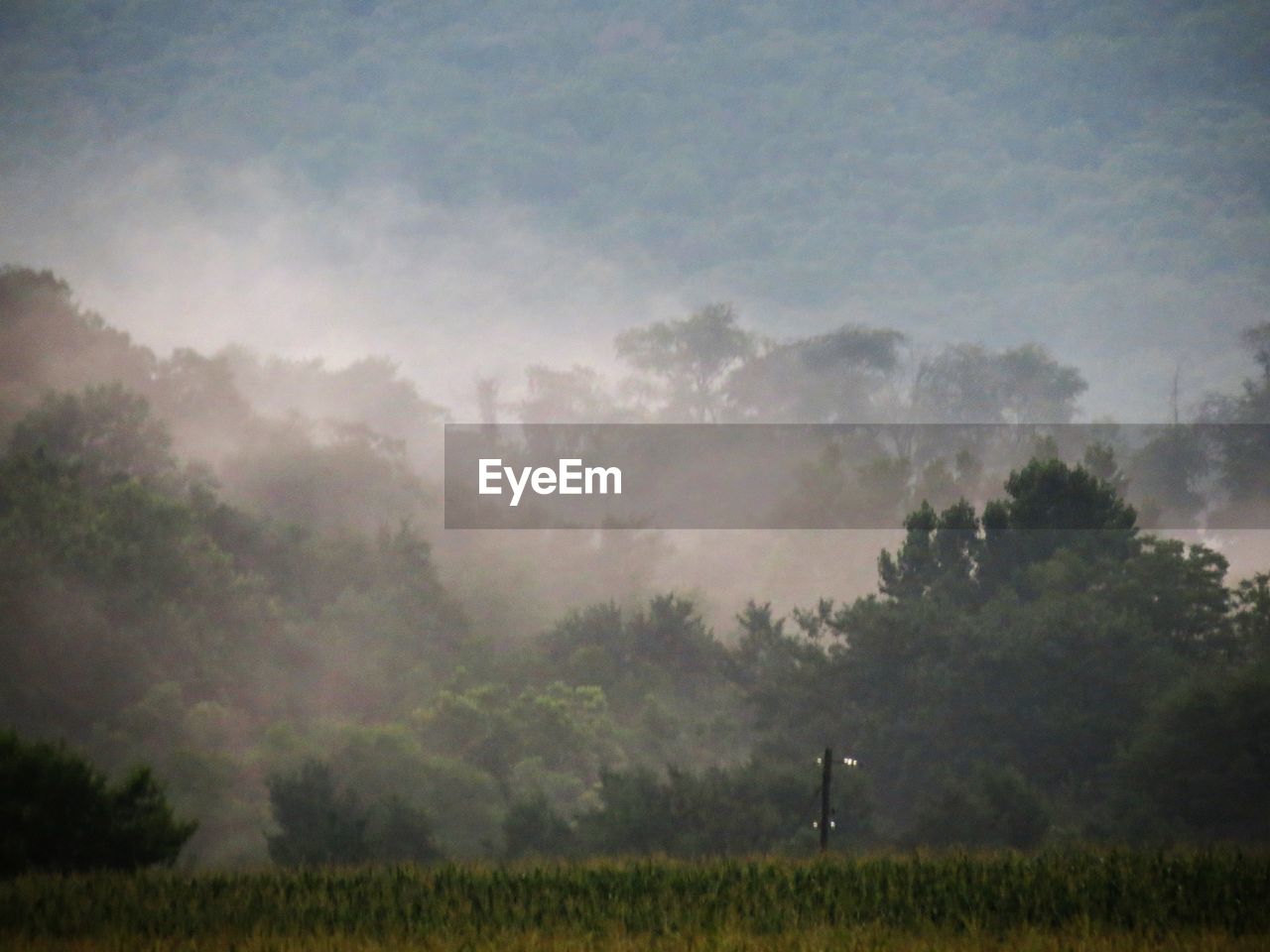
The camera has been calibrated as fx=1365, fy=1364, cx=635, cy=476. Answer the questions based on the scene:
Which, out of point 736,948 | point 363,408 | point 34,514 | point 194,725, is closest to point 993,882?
point 736,948

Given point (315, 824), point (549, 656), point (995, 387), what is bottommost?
point (315, 824)

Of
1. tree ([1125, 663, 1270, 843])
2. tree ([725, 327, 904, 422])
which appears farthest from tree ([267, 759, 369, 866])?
tree ([725, 327, 904, 422])

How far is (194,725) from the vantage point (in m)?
84.4

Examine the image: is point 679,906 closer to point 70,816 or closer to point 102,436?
point 70,816

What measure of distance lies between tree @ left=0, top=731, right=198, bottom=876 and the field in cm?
521

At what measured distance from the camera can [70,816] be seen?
31156 millimetres

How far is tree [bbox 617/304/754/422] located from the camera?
6767 inches

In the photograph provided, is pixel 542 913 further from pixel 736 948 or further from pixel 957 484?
pixel 957 484

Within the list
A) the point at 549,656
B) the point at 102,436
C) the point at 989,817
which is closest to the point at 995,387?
the point at 549,656

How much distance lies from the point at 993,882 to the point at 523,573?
101 metres

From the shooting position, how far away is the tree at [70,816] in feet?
100

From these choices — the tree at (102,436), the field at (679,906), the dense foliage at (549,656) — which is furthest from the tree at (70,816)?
the tree at (102,436)

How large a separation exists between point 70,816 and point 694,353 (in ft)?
483

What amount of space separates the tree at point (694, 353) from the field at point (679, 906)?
144068 millimetres
